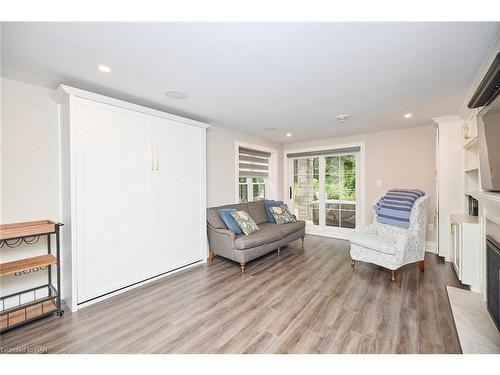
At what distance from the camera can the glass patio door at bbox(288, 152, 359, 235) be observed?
15.0 feet

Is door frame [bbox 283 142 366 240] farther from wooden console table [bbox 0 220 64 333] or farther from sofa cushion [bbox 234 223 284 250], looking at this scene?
wooden console table [bbox 0 220 64 333]

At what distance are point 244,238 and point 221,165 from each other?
149 cm

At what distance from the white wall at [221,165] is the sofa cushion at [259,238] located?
914mm

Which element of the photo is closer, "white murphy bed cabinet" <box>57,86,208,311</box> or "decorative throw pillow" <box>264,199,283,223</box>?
"white murphy bed cabinet" <box>57,86,208,311</box>

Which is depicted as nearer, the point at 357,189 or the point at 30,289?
the point at 30,289

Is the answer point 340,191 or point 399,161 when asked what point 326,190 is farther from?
point 399,161

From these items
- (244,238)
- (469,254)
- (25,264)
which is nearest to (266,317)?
(244,238)

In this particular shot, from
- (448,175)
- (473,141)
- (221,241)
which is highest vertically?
(473,141)

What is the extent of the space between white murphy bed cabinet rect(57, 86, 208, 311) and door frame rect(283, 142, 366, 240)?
2.85m

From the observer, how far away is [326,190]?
4887 mm

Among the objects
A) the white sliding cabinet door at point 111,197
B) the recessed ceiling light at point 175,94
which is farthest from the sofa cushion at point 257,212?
the recessed ceiling light at point 175,94

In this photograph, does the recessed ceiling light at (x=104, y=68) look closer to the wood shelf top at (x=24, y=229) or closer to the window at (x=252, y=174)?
the wood shelf top at (x=24, y=229)

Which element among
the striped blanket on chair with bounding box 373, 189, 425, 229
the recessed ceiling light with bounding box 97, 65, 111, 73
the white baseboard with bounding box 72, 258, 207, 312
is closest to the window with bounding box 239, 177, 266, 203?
the white baseboard with bounding box 72, 258, 207, 312
